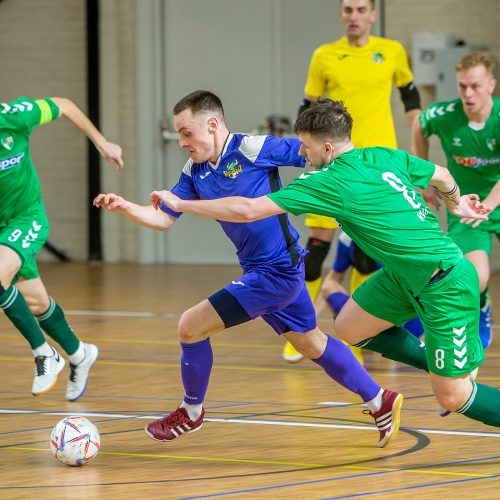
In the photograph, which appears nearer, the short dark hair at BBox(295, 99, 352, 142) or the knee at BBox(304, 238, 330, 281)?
the short dark hair at BBox(295, 99, 352, 142)

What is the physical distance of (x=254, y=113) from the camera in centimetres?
1299

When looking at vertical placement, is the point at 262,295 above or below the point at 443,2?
below

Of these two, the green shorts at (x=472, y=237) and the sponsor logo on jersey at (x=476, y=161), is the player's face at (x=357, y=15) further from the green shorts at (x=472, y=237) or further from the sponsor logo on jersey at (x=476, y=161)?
the green shorts at (x=472, y=237)

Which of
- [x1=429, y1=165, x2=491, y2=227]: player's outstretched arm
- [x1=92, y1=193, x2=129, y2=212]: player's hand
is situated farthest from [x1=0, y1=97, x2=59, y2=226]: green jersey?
[x1=429, y1=165, x2=491, y2=227]: player's outstretched arm

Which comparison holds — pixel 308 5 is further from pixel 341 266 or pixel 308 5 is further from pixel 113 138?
pixel 341 266

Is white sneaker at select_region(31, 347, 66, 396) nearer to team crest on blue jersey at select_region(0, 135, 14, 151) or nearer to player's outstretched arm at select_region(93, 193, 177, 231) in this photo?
team crest on blue jersey at select_region(0, 135, 14, 151)

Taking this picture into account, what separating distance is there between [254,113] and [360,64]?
213 inches

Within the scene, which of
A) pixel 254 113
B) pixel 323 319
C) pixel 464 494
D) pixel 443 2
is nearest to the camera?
pixel 464 494

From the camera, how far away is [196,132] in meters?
5.03

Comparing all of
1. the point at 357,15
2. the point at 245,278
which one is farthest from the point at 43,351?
the point at 357,15

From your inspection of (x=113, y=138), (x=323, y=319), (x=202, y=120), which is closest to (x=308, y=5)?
(x=113, y=138)

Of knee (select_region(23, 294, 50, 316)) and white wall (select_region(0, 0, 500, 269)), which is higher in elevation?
white wall (select_region(0, 0, 500, 269))

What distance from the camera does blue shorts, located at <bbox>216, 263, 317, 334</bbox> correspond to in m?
5.04

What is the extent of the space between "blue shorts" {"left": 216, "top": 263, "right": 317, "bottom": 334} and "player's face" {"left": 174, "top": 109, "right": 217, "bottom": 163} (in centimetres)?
55
